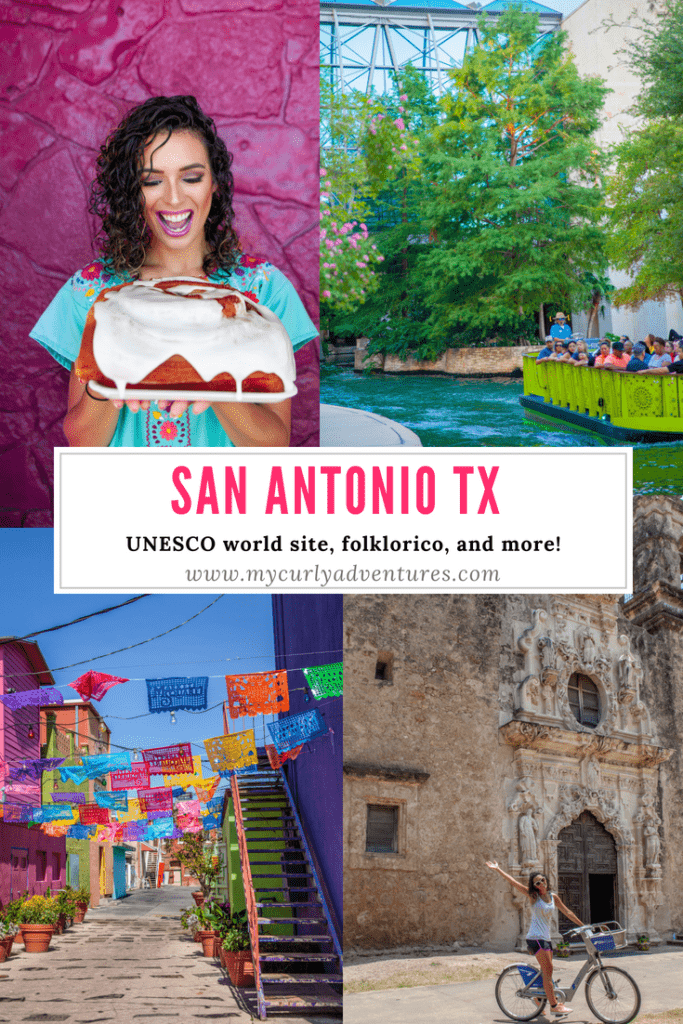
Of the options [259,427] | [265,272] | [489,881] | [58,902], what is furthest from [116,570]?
[58,902]

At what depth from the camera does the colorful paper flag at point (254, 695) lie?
7602 millimetres

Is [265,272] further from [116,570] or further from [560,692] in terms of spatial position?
[560,692]

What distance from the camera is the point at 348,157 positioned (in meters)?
6.31

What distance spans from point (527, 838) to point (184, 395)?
5.90 metres

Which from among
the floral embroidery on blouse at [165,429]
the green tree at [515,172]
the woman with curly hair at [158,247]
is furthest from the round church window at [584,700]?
the floral embroidery on blouse at [165,429]

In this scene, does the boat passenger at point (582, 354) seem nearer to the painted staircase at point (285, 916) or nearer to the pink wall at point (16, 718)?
the painted staircase at point (285, 916)

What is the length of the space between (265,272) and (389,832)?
5069mm

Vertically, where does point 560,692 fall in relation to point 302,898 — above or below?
above

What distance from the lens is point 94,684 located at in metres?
8.07

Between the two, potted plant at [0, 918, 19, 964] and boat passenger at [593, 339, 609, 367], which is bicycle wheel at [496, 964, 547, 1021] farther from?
potted plant at [0, 918, 19, 964]

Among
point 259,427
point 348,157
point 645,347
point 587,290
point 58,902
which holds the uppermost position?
point 348,157

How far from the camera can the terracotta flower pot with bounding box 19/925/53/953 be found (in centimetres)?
1186

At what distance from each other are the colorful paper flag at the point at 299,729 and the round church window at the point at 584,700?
4.25 m

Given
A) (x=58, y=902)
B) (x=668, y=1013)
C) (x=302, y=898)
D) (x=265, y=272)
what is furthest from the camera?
(x=58, y=902)
